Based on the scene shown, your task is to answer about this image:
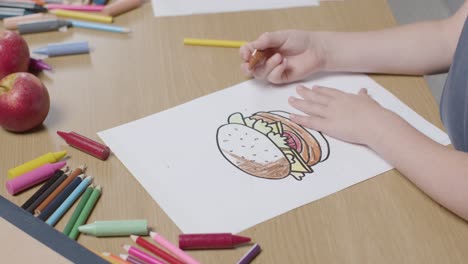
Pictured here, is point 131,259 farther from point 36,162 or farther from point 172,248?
point 36,162

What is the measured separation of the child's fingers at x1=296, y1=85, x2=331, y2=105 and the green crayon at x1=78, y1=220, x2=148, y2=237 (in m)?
0.31

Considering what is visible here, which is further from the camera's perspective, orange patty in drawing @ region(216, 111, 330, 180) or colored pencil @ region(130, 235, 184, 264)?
orange patty in drawing @ region(216, 111, 330, 180)

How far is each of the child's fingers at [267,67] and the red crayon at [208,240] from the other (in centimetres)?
30

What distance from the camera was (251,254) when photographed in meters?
0.61

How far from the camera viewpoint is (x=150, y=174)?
0.70 metres

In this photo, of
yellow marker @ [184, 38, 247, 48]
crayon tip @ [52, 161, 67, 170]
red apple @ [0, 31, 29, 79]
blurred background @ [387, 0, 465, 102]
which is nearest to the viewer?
crayon tip @ [52, 161, 67, 170]

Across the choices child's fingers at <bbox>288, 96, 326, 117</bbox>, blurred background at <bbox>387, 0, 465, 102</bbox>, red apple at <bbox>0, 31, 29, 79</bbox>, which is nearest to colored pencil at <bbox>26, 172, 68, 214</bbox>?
red apple at <bbox>0, 31, 29, 79</bbox>

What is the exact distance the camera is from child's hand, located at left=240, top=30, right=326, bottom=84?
85 centimetres

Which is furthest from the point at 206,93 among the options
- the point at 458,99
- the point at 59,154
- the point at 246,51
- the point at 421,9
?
the point at 421,9

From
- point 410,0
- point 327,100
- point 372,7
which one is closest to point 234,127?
point 327,100

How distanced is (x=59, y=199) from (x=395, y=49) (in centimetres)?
52

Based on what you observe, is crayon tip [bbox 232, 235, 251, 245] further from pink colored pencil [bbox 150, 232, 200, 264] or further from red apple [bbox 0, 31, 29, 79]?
red apple [bbox 0, 31, 29, 79]

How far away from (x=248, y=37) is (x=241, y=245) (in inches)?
16.2

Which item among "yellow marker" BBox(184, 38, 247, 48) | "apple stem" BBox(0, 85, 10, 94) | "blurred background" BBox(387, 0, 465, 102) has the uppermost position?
"apple stem" BBox(0, 85, 10, 94)
